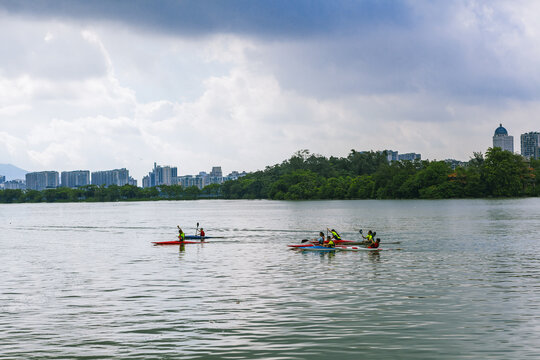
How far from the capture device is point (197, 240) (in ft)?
194

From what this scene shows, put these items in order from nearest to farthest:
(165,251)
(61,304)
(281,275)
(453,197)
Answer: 1. (61,304)
2. (281,275)
3. (165,251)
4. (453,197)

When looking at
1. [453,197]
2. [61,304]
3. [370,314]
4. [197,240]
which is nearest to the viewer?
[370,314]

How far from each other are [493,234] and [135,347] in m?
51.7

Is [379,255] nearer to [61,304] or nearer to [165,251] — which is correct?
[165,251]

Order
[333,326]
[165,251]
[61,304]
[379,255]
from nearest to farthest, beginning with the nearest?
[333,326], [61,304], [379,255], [165,251]

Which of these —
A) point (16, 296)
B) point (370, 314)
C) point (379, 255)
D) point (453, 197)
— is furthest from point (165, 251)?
point (453, 197)

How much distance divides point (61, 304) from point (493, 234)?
161 ft

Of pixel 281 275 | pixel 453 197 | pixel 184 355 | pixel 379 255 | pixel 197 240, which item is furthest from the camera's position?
pixel 453 197

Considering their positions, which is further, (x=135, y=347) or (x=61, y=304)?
(x=61, y=304)

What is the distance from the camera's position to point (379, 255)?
43.3 m

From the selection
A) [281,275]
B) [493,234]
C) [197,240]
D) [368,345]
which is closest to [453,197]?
[493,234]

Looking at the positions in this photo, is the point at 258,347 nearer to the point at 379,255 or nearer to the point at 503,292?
the point at 503,292

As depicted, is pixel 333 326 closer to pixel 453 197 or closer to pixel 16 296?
pixel 16 296

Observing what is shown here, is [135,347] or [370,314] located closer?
[135,347]
